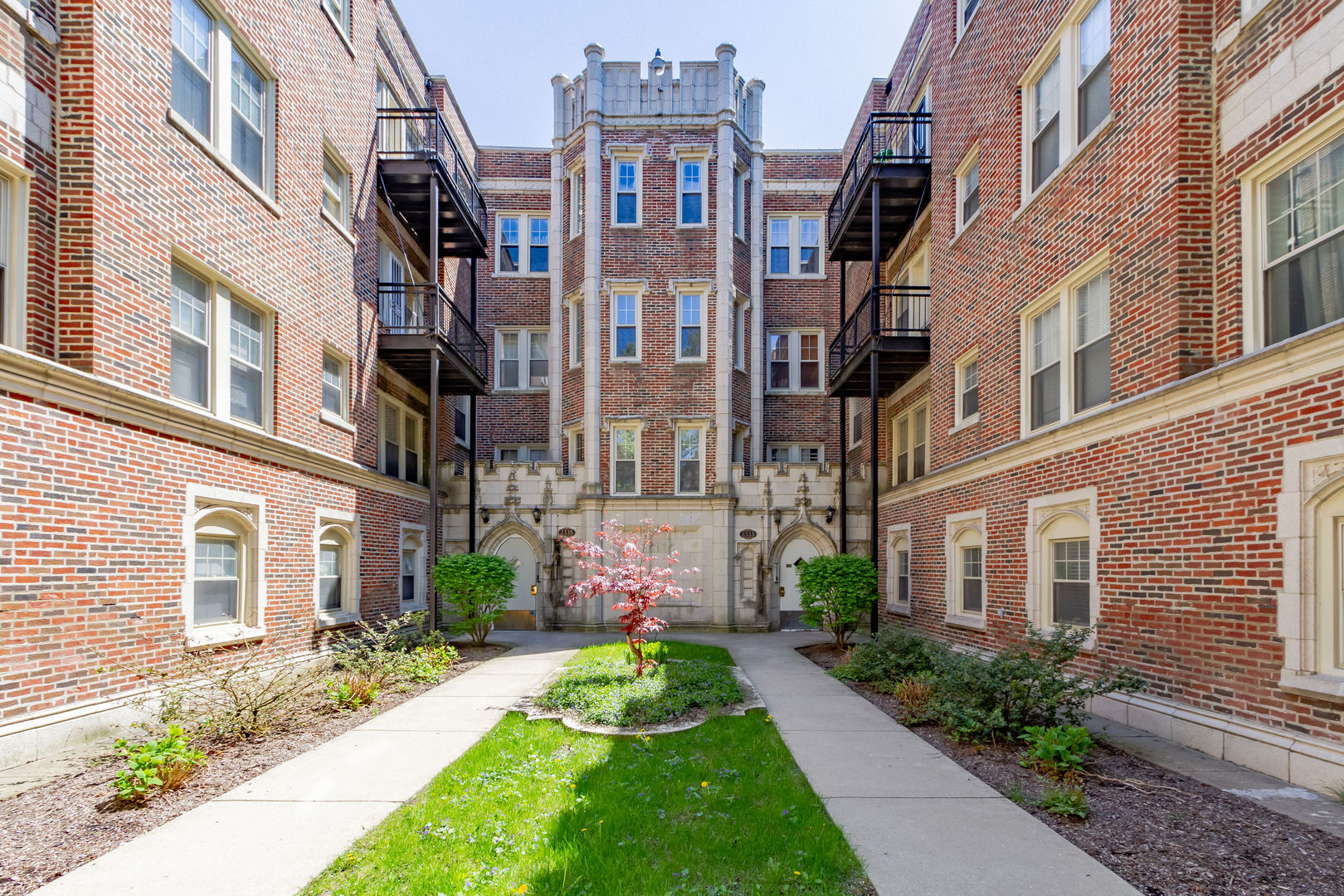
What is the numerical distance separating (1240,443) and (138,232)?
11.4 metres

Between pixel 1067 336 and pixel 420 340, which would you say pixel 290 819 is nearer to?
pixel 1067 336

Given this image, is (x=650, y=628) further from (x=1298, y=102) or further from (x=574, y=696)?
(x=1298, y=102)

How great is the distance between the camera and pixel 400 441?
1609 centimetres

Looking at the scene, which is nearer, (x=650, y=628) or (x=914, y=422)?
(x=650, y=628)

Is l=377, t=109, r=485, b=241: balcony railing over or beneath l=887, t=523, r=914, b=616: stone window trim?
over

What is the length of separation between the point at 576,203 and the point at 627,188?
5.39 feet

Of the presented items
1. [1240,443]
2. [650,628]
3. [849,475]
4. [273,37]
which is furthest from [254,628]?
[849,475]

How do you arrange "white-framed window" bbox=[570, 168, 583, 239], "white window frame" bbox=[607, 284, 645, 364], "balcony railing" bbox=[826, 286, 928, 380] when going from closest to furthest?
"balcony railing" bbox=[826, 286, 928, 380]
"white window frame" bbox=[607, 284, 645, 364]
"white-framed window" bbox=[570, 168, 583, 239]

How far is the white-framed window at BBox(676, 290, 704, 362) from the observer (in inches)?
752

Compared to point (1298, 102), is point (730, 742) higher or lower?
lower

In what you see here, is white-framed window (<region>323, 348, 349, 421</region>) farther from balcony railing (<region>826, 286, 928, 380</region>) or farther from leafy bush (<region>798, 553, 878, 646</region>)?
balcony railing (<region>826, 286, 928, 380</region>)

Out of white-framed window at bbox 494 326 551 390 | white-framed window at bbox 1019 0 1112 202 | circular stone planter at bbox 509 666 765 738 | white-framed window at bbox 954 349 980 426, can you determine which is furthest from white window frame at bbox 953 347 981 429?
white-framed window at bbox 494 326 551 390

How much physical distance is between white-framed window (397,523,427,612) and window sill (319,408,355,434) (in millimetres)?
3006

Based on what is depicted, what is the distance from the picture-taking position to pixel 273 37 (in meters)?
10.7
